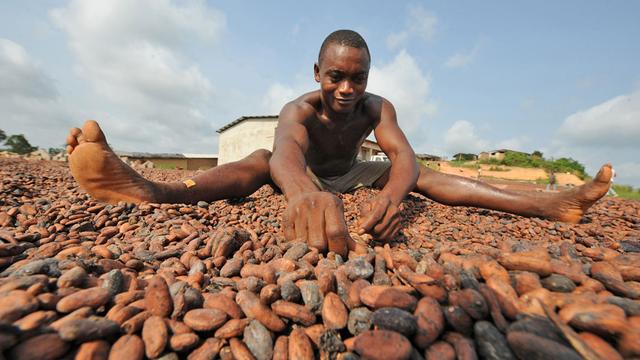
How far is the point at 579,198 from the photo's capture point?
2.11 metres

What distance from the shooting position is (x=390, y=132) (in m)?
2.37

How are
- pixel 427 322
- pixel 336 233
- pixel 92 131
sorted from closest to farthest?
pixel 427 322 < pixel 336 233 < pixel 92 131

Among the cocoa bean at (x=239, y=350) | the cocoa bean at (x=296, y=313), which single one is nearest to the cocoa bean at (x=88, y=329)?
the cocoa bean at (x=239, y=350)

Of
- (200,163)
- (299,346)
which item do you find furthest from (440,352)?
(200,163)

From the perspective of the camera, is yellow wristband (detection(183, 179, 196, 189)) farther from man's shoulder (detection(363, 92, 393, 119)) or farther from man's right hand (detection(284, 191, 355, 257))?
man's shoulder (detection(363, 92, 393, 119))

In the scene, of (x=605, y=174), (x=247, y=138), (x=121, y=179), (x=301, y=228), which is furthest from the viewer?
(x=247, y=138)

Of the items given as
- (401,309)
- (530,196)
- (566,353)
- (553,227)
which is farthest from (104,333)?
(530,196)

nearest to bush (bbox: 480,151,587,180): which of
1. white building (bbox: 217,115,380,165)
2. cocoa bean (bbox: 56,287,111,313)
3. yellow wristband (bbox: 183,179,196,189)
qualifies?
white building (bbox: 217,115,380,165)

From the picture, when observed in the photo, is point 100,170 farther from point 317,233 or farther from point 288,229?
point 317,233

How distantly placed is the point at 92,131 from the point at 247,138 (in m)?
13.7

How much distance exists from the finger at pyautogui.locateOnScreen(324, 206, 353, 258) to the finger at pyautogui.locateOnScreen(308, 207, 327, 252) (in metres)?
0.02

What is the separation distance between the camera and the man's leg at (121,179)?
160 centimetres

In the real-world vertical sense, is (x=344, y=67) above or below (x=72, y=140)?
above

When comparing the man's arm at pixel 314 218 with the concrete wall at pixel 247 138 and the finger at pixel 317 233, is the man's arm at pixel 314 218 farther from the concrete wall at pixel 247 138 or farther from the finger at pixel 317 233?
the concrete wall at pixel 247 138
